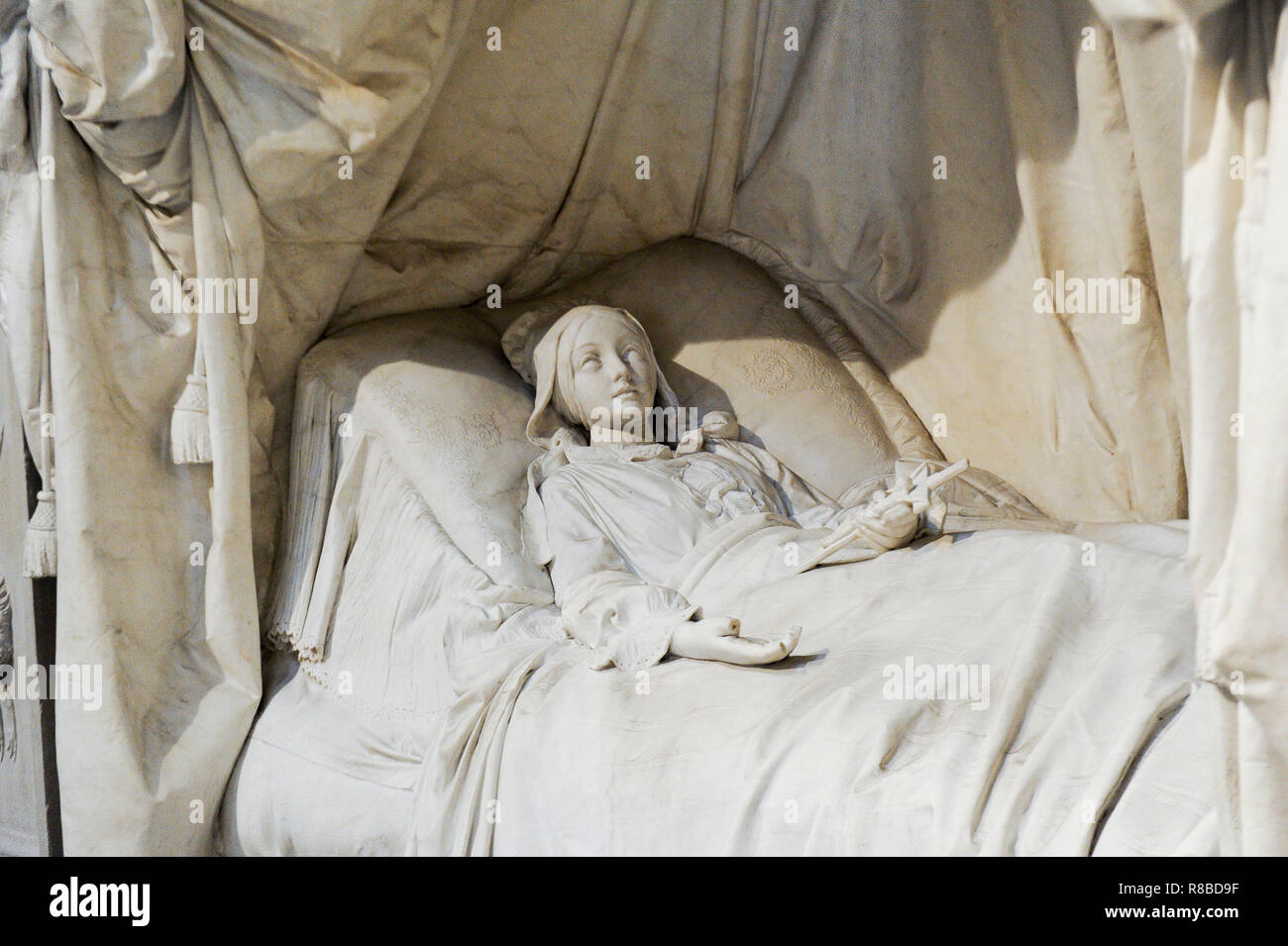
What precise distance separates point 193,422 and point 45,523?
41cm

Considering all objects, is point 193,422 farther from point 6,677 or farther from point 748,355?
point 748,355

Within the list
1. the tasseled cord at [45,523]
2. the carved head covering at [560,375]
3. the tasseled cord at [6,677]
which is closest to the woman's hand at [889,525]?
the carved head covering at [560,375]

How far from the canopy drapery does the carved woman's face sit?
415mm

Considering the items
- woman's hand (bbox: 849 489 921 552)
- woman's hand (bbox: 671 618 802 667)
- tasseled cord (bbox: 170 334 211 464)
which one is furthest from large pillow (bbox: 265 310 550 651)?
woman's hand (bbox: 849 489 921 552)

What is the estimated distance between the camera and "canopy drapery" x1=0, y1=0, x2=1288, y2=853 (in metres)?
3.56

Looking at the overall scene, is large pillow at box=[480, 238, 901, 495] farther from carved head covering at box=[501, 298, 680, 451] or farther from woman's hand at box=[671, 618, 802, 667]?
woman's hand at box=[671, 618, 802, 667]

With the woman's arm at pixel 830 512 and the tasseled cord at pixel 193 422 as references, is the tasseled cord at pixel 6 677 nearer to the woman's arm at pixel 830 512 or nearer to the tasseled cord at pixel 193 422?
the tasseled cord at pixel 193 422

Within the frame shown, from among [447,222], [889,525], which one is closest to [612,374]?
[447,222]

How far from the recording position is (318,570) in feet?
12.8

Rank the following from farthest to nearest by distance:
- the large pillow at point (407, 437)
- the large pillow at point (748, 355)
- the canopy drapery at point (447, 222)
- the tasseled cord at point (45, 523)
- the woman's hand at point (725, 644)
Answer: the large pillow at point (748, 355) < the large pillow at point (407, 437) < the tasseled cord at point (45, 523) < the canopy drapery at point (447, 222) < the woman's hand at point (725, 644)

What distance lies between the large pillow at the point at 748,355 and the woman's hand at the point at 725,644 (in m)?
0.98

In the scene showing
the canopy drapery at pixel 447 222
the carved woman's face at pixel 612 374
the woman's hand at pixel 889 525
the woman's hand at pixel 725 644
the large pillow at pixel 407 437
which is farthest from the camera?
the carved woman's face at pixel 612 374

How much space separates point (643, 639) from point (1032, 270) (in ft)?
4.46

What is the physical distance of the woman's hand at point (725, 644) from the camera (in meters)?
3.05
